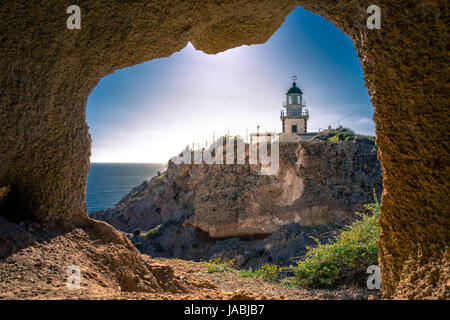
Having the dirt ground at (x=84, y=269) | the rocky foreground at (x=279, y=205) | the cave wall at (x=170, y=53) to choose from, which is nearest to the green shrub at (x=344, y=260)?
the dirt ground at (x=84, y=269)

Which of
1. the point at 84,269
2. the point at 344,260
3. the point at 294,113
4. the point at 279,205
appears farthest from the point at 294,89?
the point at 84,269

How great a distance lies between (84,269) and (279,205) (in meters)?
10.6

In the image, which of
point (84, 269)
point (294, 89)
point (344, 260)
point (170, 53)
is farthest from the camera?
point (294, 89)

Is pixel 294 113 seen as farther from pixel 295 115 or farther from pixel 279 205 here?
pixel 279 205

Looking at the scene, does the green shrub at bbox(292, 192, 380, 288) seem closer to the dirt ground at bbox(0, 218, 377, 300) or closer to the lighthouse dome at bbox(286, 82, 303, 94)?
the dirt ground at bbox(0, 218, 377, 300)

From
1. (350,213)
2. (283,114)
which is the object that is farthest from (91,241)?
(283,114)

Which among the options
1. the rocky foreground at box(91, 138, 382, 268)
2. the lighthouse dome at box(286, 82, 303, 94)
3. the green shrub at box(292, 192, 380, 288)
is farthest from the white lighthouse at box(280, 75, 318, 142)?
the green shrub at box(292, 192, 380, 288)

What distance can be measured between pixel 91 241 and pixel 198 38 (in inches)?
112

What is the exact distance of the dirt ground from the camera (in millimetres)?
1664

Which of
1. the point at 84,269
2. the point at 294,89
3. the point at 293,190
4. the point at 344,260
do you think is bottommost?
the point at 344,260

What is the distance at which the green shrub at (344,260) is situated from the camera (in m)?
3.66

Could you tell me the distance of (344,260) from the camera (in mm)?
3787

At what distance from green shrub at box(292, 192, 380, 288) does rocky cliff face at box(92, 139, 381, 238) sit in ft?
20.2

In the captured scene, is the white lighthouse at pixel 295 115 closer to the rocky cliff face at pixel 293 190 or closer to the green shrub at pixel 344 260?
the rocky cliff face at pixel 293 190
